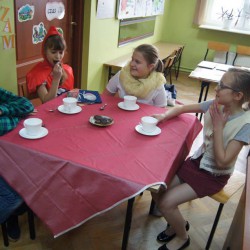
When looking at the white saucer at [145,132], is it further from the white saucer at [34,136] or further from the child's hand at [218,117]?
the white saucer at [34,136]

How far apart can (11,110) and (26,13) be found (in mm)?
1479

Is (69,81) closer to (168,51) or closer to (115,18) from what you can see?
(115,18)

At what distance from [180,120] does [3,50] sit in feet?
4.47

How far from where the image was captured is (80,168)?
1155 mm

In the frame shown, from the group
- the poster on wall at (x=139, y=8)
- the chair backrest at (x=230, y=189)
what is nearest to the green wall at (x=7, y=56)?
the chair backrest at (x=230, y=189)

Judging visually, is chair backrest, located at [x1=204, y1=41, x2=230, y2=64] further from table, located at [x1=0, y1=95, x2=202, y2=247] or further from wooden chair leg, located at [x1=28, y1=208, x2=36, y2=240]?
wooden chair leg, located at [x1=28, y1=208, x2=36, y2=240]

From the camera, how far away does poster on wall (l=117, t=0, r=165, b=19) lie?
382 cm

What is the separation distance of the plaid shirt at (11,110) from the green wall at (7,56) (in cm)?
54

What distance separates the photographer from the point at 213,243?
181 cm

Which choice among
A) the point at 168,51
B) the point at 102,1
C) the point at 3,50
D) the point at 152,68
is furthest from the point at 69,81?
the point at 168,51

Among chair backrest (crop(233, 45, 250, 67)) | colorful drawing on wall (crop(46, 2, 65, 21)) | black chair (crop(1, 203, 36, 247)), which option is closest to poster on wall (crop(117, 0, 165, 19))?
colorful drawing on wall (crop(46, 2, 65, 21))

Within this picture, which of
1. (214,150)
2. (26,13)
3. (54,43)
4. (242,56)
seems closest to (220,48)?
(242,56)

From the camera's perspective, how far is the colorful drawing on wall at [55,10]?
2.82m

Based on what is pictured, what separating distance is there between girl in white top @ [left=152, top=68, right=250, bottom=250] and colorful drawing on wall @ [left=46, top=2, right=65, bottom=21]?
1.87m
